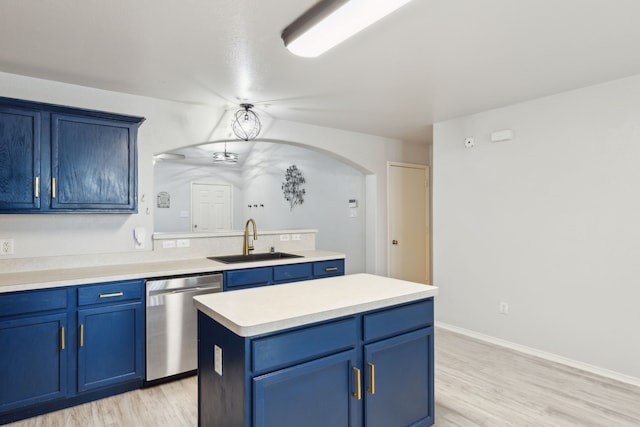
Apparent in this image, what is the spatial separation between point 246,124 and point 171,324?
2076mm

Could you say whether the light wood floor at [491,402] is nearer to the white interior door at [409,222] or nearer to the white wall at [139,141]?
the white wall at [139,141]

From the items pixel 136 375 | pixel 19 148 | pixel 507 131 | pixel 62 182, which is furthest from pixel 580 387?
pixel 19 148

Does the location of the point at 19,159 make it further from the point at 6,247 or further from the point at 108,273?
the point at 108,273

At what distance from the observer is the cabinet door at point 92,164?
2.71 meters

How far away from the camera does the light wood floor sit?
2359 mm

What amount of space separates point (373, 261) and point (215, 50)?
11.3ft

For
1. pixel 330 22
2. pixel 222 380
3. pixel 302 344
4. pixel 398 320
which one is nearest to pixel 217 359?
pixel 222 380

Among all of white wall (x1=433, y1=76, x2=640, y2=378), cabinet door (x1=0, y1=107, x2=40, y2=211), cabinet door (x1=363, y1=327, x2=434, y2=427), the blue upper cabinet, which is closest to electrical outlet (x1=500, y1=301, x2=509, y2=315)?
white wall (x1=433, y1=76, x2=640, y2=378)

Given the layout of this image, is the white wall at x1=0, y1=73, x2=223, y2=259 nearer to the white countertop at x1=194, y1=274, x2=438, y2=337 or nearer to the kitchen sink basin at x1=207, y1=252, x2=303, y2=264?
the kitchen sink basin at x1=207, y1=252, x2=303, y2=264

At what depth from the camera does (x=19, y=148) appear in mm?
2559

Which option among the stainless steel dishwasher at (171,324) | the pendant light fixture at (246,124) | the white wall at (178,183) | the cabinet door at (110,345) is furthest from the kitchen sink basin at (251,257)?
the white wall at (178,183)

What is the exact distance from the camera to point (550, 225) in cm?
336

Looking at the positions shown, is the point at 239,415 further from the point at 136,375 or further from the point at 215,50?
the point at 215,50

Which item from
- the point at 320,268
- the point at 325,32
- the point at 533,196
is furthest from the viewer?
the point at 320,268
